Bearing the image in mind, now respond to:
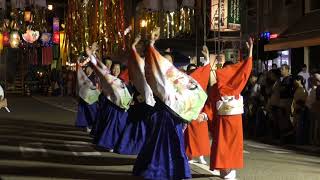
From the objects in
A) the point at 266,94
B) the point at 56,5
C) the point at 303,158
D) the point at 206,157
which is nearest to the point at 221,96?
the point at 206,157

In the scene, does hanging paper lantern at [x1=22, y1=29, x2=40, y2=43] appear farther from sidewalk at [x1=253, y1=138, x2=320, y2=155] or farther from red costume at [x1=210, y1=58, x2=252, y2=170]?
red costume at [x1=210, y1=58, x2=252, y2=170]

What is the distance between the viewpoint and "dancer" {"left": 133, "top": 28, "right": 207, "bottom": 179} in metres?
7.12

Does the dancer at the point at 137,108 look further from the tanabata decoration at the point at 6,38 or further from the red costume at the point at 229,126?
the tanabata decoration at the point at 6,38

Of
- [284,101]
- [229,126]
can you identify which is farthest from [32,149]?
[284,101]

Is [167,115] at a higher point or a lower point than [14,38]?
lower

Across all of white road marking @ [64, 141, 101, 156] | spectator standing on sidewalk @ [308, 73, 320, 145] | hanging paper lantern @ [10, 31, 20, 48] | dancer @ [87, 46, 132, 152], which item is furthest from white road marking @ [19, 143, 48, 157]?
hanging paper lantern @ [10, 31, 20, 48]

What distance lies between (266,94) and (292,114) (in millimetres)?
1238

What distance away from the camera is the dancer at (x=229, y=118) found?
830 centimetres

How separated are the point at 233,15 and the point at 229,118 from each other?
14553 mm

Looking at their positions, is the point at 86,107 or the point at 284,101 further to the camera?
the point at 86,107

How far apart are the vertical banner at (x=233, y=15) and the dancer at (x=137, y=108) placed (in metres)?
12.1

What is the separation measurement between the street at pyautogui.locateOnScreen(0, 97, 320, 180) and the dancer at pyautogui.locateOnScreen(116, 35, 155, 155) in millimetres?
264

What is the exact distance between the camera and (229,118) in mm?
8430

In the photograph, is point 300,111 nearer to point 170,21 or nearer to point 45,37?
point 170,21
